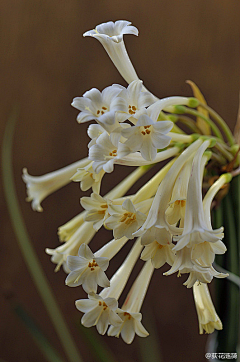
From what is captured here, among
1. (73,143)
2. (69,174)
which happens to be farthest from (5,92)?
(69,174)

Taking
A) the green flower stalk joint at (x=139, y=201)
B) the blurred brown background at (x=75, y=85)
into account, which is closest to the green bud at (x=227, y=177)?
the green flower stalk joint at (x=139, y=201)

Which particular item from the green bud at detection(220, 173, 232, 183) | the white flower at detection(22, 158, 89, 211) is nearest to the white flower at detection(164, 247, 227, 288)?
the green bud at detection(220, 173, 232, 183)

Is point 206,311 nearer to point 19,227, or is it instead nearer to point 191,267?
point 191,267

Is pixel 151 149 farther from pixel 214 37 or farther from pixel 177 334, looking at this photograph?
pixel 177 334

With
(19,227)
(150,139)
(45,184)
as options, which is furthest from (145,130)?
(19,227)

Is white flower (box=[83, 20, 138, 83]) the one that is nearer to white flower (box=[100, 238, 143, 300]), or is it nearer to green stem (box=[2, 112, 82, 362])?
white flower (box=[100, 238, 143, 300])

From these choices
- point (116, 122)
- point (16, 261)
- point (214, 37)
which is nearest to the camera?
point (116, 122)

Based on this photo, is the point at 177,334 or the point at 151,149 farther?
the point at 177,334
